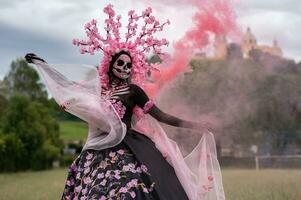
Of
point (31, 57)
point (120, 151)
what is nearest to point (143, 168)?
point (120, 151)

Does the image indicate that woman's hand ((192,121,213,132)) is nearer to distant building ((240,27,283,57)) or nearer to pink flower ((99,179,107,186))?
pink flower ((99,179,107,186))

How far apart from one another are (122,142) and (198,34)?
1.93 meters

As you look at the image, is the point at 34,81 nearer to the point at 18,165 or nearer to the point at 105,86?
the point at 18,165

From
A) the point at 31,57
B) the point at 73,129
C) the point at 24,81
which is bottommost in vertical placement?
the point at 73,129

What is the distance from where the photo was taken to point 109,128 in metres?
5.45

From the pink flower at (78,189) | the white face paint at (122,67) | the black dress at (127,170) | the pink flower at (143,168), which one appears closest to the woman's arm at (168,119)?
the black dress at (127,170)

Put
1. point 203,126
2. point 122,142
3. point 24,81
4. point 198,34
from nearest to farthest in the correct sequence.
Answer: point 122,142 < point 203,126 < point 198,34 < point 24,81

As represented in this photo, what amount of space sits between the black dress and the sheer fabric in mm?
103

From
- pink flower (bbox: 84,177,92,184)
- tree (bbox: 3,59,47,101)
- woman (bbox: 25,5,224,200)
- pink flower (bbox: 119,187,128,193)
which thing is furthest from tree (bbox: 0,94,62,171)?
pink flower (bbox: 119,187,128,193)

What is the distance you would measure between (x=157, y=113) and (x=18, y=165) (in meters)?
24.1

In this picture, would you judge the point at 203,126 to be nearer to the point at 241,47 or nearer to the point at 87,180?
the point at 87,180

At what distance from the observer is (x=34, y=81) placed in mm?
48062

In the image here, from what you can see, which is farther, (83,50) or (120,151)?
(83,50)

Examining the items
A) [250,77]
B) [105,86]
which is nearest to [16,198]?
[250,77]
